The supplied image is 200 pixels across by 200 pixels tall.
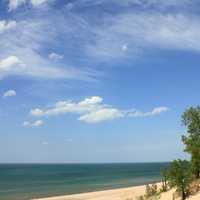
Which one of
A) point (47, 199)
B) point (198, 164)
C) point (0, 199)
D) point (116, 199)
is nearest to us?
point (198, 164)

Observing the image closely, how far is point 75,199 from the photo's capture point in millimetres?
56781

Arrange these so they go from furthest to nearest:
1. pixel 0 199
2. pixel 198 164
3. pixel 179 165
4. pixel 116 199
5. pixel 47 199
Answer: pixel 0 199, pixel 47 199, pixel 116 199, pixel 198 164, pixel 179 165

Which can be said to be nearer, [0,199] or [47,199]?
[47,199]

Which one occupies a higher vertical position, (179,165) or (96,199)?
(179,165)

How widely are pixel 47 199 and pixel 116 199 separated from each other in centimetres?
1071

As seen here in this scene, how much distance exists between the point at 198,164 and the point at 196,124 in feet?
12.2

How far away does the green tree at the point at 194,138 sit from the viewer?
133 ft

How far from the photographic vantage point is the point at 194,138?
42.2 meters

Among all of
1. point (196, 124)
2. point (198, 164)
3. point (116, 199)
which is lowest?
point (116, 199)

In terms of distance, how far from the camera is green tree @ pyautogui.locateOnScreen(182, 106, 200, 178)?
1601 inches

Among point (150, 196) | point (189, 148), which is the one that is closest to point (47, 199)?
point (150, 196)

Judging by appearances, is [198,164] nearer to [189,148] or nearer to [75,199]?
[189,148]

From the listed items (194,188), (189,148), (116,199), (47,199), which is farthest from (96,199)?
(194,188)

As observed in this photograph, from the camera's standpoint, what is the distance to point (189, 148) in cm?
4153
